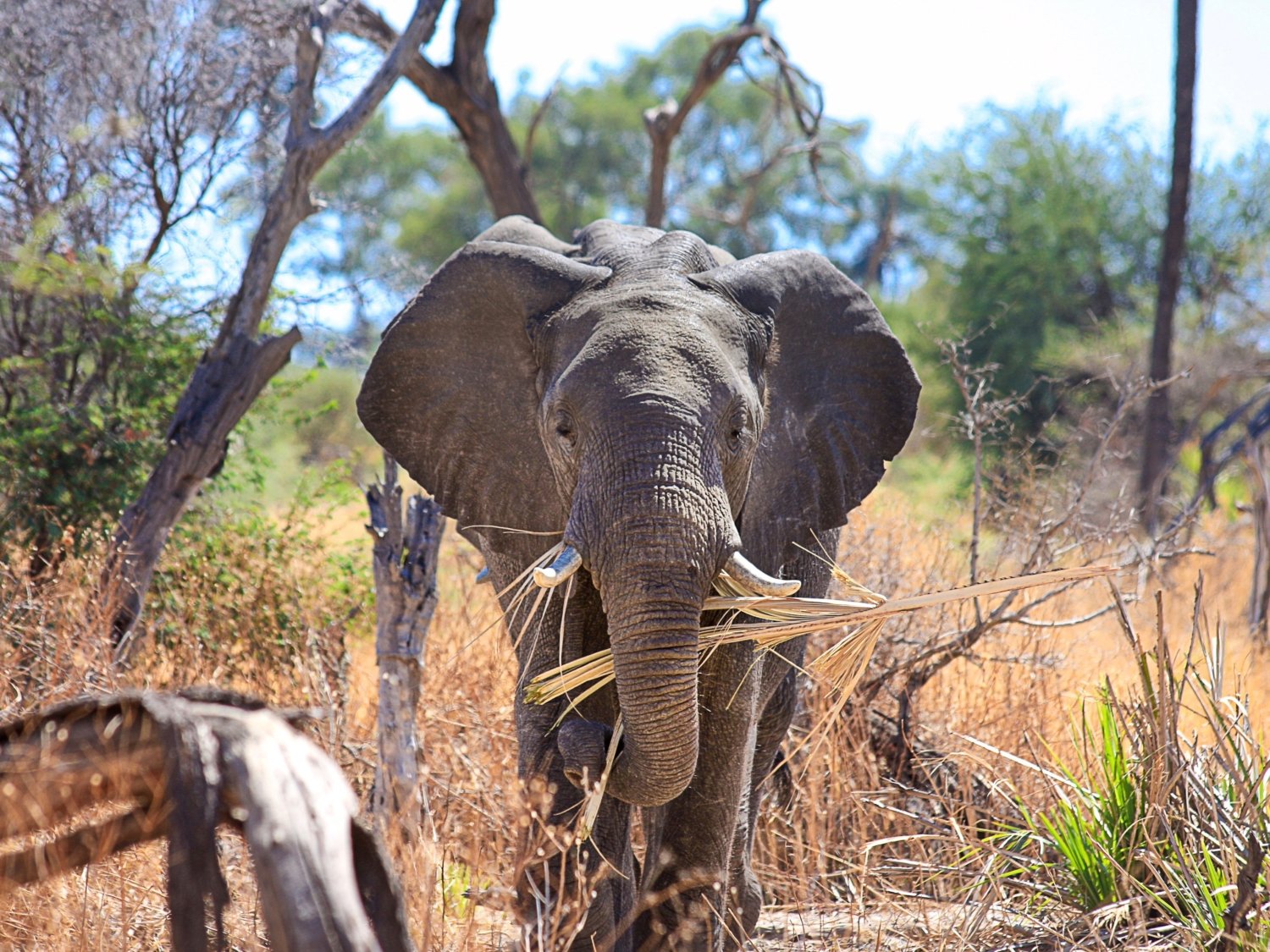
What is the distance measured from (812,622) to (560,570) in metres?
0.62

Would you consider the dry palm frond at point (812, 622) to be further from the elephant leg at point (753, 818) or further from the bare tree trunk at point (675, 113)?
the bare tree trunk at point (675, 113)

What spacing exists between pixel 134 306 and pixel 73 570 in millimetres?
2752

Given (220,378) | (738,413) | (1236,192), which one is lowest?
(738,413)

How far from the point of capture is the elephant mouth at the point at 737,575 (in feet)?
10.4

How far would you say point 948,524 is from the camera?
7.74 metres

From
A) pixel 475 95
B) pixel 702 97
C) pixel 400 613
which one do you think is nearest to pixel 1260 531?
pixel 702 97

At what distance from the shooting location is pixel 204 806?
5.77 feet

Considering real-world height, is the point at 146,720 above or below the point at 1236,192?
below

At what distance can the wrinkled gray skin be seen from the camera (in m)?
3.20

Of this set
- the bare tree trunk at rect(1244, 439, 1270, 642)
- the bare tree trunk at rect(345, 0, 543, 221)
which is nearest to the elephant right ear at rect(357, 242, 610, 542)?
the bare tree trunk at rect(345, 0, 543, 221)

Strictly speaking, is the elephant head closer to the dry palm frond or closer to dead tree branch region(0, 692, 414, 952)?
the dry palm frond

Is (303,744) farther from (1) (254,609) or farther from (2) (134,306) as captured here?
(2) (134,306)

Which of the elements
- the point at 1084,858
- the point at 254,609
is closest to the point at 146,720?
the point at 1084,858

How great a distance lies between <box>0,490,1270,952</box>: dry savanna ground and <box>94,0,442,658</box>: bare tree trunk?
0.92ft
